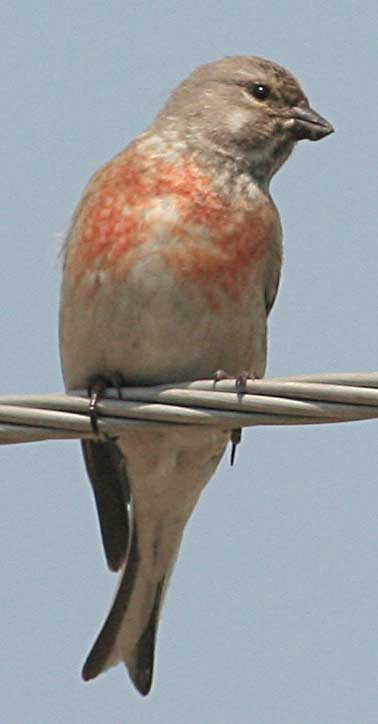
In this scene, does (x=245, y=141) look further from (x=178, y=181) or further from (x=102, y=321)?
(x=102, y=321)

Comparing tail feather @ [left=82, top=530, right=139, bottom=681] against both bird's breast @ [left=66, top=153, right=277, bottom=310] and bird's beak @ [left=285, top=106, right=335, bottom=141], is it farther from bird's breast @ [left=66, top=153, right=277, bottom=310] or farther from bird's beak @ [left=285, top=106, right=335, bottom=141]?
bird's beak @ [left=285, top=106, right=335, bottom=141]

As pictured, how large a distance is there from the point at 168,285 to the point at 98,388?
0.57 metres

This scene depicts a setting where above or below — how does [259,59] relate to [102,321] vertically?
above

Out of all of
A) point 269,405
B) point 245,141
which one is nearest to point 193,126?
point 245,141

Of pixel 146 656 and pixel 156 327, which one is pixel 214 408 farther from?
pixel 146 656

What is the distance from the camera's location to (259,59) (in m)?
6.52

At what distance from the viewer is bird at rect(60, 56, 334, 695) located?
18.4 feet

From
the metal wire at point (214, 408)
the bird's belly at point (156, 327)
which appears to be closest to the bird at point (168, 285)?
the bird's belly at point (156, 327)

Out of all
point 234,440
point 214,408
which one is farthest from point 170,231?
point 214,408

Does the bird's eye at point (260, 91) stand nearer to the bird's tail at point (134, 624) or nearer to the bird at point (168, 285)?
the bird at point (168, 285)

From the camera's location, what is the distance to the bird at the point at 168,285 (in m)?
5.60

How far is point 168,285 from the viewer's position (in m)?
5.56

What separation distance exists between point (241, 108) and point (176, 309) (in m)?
1.15

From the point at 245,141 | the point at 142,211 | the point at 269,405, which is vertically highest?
the point at 245,141
